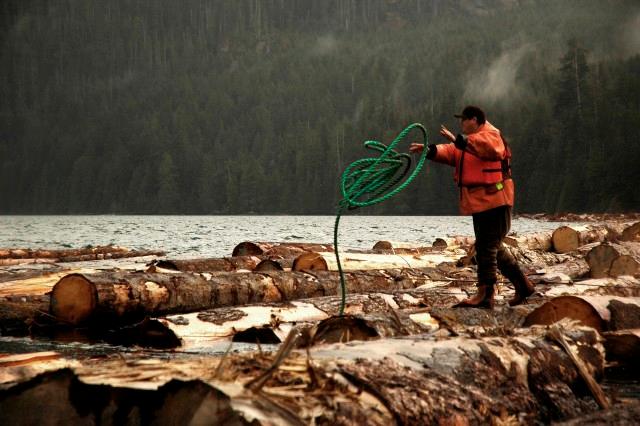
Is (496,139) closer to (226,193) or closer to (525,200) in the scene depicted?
(525,200)

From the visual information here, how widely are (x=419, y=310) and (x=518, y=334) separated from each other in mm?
1310

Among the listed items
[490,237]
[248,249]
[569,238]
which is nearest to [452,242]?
[569,238]

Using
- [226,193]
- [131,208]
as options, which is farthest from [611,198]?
[131,208]

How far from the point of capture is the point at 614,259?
1045 cm

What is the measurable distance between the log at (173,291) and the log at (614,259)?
3616 millimetres

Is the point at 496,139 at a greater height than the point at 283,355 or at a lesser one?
greater

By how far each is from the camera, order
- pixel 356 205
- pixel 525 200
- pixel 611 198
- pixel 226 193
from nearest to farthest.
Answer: pixel 356 205 < pixel 611 198 < pixel 525 200 < pixel 226 193

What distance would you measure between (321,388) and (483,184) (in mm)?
3896

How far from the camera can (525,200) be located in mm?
94375

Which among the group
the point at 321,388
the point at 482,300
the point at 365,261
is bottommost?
the point at 365,261

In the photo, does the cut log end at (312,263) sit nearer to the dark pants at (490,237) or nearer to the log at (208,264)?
→ the log at (208,264)

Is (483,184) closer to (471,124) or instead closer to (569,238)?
(471,124)

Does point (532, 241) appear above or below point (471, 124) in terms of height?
below

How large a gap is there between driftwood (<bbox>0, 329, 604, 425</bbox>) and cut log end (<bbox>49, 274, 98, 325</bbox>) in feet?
13.0
